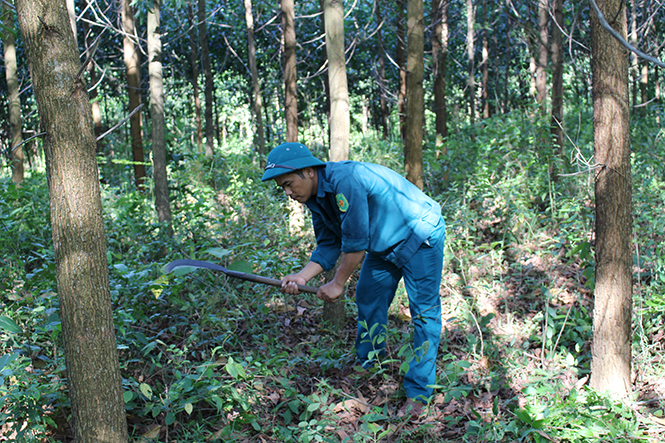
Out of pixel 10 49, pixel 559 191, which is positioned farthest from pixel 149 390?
pixel 10 49

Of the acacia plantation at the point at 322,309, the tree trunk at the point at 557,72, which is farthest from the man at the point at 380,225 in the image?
the tree trunk at the point at 557,72

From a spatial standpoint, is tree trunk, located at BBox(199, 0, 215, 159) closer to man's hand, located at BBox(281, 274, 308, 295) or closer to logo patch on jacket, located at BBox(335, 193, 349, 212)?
man's hand, located at BBox(281, 274, 308, 295)

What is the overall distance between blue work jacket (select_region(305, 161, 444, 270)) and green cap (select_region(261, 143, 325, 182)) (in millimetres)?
180

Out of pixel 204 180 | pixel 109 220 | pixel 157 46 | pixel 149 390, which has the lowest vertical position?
pixel 149 390

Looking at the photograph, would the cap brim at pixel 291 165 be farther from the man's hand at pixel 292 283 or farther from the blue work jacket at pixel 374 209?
the man's hand at pixel 292 283

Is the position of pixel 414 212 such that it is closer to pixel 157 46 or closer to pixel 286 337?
pixel 286 337

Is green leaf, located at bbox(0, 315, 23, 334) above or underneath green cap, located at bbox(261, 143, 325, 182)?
underneath

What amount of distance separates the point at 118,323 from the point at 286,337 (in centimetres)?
151

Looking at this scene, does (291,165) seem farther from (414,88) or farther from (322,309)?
(414,88)

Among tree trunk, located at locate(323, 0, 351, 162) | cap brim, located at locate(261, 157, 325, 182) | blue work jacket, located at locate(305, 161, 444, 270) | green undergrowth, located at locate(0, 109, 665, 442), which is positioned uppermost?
tree trunk, located at locate(323, 0, 351, 162)

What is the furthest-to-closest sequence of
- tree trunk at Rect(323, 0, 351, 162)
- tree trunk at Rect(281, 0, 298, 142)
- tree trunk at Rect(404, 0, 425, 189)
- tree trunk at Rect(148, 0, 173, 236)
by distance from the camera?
tree trunk at Rect(281, 0, 298, 142), tree trunk at Rect(148, 0, 173, 236), tree trunk at Rect(404, 0, 425, 189), tree trunk at Rect(323, 0, 351, 162)

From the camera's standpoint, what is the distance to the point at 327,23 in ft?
13.6

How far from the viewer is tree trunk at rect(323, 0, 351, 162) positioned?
4.13 metres

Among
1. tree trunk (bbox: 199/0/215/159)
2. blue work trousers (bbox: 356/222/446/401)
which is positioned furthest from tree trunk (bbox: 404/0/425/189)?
tree trunk (bbox: 199/0/215/159)
